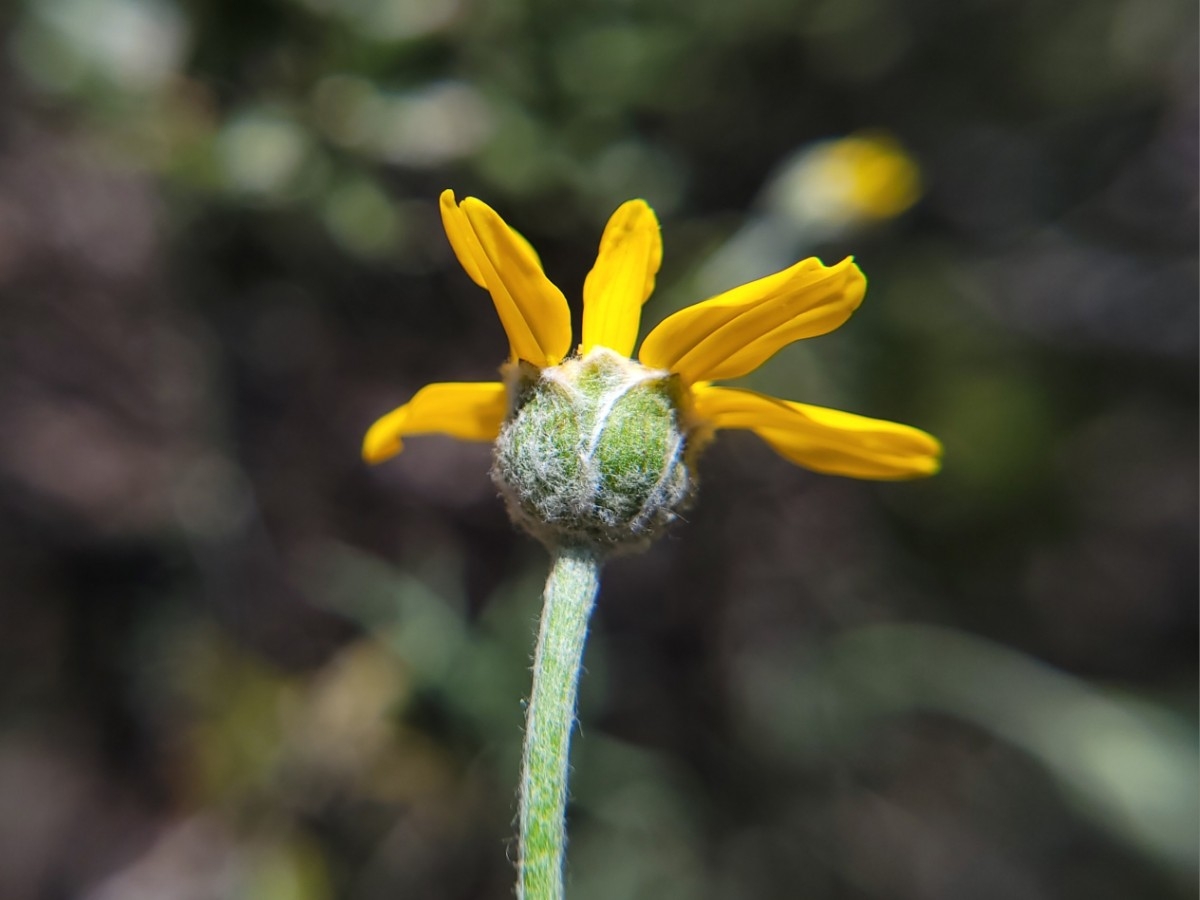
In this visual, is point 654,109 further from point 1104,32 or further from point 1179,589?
point 1179,589

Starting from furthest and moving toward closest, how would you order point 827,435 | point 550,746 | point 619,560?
point 619,560 < point 827,435 < point 550,746

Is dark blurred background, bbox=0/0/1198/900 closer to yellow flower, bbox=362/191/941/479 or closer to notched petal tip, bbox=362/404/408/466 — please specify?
notched petal tip, bbox=362/404/408/466

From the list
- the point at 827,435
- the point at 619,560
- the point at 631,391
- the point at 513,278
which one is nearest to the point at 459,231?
the point at 513,278

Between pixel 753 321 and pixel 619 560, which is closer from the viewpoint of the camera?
pixel 753 321

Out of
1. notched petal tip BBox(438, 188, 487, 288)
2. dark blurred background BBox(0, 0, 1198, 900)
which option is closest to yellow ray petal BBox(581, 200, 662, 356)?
notched petal tip BBox(438, 188, 487, 288)

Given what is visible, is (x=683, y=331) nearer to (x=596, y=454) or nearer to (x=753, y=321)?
(x=753, y=321)

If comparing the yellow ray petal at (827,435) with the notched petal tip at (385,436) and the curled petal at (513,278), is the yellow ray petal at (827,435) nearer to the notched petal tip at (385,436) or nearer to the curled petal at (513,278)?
the curled petal at (513,278)

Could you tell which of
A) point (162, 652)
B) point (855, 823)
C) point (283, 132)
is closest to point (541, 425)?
point (283, 132)

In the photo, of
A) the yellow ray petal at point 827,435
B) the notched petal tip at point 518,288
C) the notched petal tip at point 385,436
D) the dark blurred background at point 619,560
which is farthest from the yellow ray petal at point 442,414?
the dark blurred background at point 619,560
